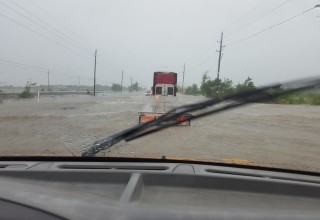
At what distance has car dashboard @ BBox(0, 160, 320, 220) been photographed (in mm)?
1750

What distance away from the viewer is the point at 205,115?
2.89 meters

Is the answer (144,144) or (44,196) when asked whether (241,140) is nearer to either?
(144,144)

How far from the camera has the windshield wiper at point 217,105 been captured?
243 centimetres

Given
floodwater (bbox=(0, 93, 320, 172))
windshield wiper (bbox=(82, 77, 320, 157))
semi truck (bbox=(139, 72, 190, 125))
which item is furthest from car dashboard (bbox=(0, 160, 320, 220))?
floodwater (bbox=(0, 93, 320, 172))

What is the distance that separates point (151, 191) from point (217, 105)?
2.49 feet

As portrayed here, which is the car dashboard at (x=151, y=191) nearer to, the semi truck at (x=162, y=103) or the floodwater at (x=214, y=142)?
the semi truck at (x=162, y=103)

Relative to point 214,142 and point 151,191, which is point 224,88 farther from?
point 214,142

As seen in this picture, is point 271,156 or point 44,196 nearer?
point 44,196

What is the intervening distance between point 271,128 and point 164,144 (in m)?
3.22

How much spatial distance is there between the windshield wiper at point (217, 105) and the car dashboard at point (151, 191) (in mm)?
307

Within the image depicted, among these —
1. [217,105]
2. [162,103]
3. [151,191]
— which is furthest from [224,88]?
[162,103]

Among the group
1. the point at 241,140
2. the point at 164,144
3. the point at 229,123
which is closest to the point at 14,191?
the point at 164,144

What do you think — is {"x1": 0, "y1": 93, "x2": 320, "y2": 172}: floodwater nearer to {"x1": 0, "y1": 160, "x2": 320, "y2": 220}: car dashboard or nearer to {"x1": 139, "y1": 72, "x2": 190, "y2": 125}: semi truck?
{"x1": 139, "y1": 72, "x2": 190, "y2": 125}: semi truck

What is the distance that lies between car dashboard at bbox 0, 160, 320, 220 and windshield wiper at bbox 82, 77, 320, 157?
1.01 feet
